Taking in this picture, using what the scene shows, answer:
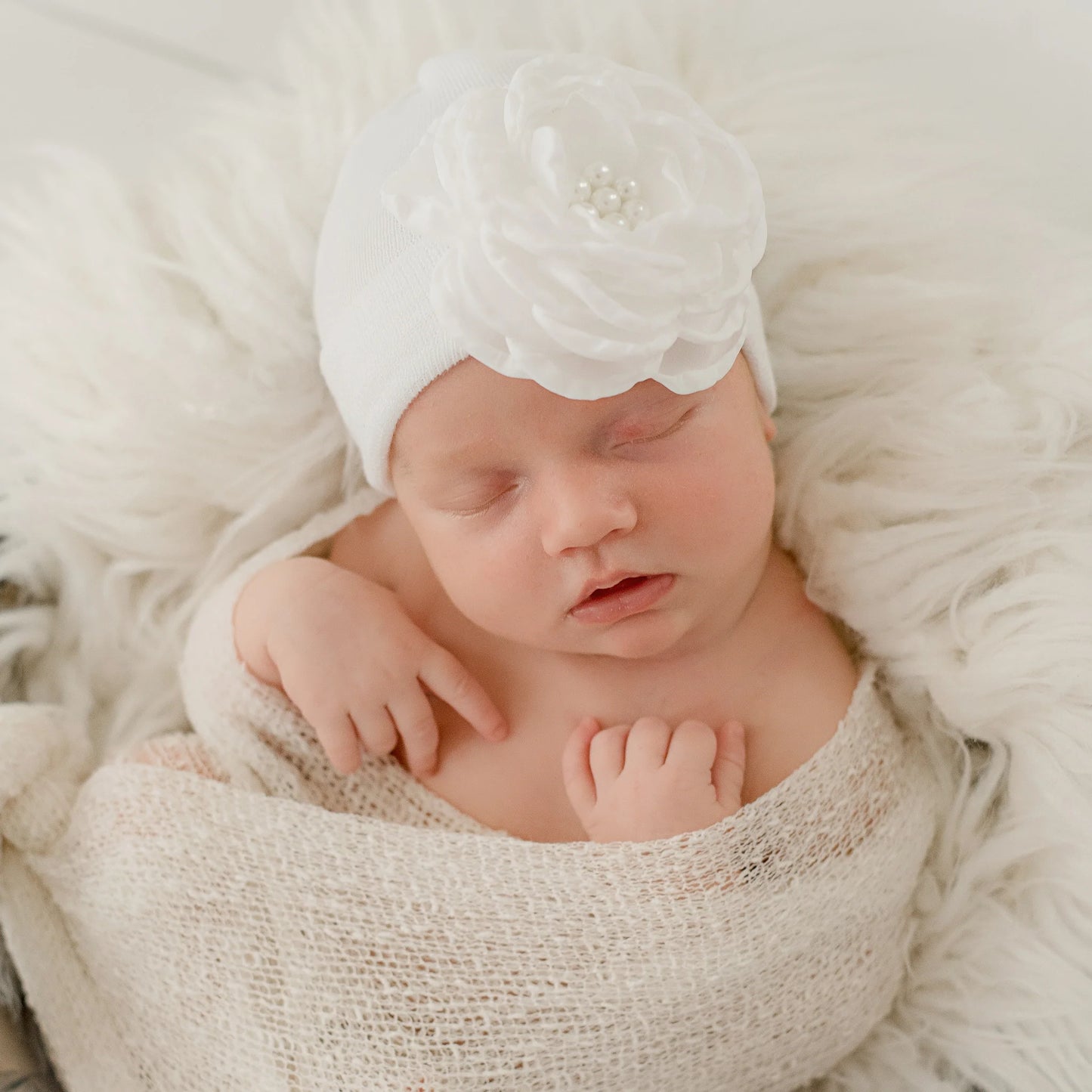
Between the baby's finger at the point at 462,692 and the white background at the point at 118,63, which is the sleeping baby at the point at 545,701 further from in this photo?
the white background at the point at 118,63

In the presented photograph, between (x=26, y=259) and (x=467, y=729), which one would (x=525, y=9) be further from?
(x=467, y=729)

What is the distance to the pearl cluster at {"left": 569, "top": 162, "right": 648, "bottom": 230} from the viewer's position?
0.81m

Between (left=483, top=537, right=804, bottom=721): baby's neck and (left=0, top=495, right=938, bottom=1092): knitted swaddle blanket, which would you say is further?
(left=483, top=537, right=804, bottom=721): baby's neck

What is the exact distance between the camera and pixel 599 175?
82cm

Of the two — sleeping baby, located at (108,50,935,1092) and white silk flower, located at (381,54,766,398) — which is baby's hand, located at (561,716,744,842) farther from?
white silk flower, located at (381,54,766,398)

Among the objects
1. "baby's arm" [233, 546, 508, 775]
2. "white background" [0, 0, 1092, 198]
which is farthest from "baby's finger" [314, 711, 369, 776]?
"white background" [0, 0, 1092, 198]

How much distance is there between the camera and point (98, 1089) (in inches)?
40.6

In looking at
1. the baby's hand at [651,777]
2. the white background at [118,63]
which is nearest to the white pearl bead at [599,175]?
the baby's hand at [651,777]

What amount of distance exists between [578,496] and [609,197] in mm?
219

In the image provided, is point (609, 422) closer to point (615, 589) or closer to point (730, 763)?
point (615, 589)

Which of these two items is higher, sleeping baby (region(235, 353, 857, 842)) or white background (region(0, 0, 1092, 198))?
white background (region(0, 0, 1092, 198))

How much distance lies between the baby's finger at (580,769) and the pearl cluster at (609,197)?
48 centimetres

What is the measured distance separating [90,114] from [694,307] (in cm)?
121

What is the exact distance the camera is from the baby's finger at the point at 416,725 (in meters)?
1.12
